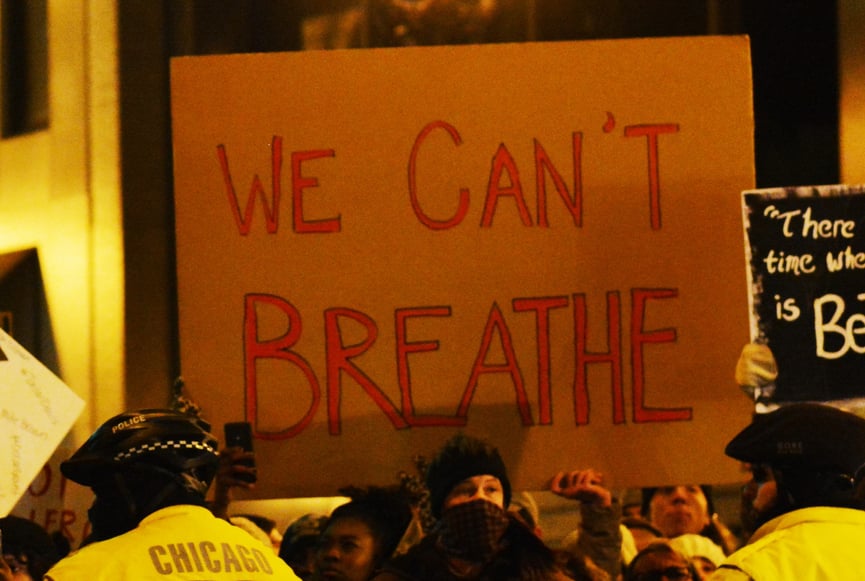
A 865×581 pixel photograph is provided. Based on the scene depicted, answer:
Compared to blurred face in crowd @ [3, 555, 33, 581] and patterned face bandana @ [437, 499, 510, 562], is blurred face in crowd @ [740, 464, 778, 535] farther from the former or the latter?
blurred face in crowd @ [3, 555, 33, 581]

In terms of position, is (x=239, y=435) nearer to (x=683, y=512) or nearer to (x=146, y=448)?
(x=146, y=448)

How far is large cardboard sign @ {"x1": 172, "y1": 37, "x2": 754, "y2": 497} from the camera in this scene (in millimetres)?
4551

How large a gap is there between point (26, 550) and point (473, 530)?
4.57 ft

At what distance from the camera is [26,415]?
324 cm

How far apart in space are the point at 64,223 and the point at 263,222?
4.28 meters

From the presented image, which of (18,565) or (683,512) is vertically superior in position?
(18,565)

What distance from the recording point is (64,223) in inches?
339

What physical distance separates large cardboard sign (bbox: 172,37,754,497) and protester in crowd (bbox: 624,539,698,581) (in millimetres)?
418

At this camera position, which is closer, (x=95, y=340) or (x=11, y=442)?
(x=11, y=442)

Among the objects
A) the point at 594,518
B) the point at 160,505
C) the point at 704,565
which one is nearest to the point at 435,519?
the point at 594,518

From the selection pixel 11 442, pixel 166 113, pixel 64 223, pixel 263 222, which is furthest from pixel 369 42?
pixel 11 442

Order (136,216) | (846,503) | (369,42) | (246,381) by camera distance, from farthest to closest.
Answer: (369,42) → (136,216) → (246,381) → (846,503)

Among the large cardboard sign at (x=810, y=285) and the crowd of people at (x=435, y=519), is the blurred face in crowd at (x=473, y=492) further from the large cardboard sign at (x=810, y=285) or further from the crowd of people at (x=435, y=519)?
the large cardboard sign at (x=810, y=285)

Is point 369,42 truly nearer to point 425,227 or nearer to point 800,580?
point 425,227
